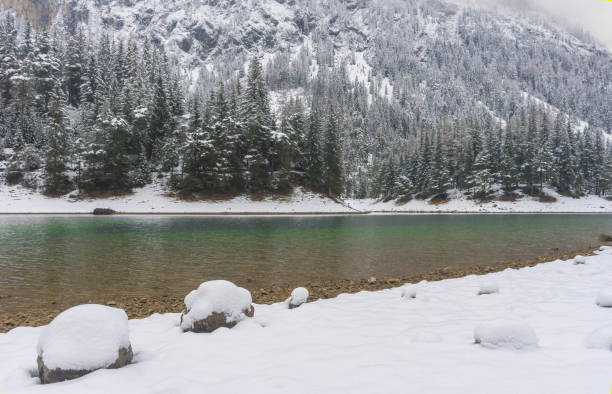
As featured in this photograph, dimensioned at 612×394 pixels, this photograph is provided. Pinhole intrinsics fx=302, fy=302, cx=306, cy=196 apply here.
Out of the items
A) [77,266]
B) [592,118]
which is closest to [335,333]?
[77,266]

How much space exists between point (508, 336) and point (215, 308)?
464cm

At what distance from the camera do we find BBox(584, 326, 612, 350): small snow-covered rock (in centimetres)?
372

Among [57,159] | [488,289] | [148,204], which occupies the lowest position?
[488,289]

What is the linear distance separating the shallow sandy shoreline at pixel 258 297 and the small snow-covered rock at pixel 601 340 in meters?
5.48

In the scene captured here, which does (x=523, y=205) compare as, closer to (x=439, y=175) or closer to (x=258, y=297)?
(x=439, y=175)

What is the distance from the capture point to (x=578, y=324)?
494 centimetres

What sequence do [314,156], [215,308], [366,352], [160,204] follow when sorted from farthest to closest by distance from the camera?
1. [314,156]
2. [160,204]
3. [215,308]
4. [366,352]

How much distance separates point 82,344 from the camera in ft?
13.0

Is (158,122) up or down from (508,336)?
up

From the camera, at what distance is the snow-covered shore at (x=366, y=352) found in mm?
3213

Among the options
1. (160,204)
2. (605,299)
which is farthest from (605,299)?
(160,204)

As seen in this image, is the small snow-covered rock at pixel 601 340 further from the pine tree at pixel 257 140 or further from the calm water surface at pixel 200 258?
the pine tree at pixel 257 140

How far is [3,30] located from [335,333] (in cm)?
9982

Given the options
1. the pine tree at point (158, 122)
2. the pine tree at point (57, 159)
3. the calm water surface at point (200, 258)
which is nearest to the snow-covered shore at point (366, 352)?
the calm water surface at point (200, 258)
